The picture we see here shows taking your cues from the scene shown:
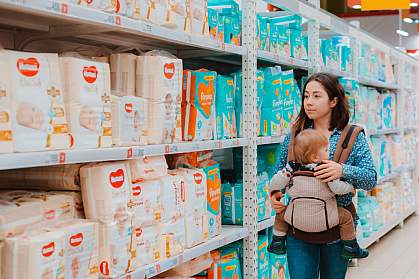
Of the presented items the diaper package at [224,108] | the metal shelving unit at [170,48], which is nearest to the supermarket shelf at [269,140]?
the metal shelving unit at [170,48]

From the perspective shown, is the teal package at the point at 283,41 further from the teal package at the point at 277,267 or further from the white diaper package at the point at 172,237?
the white diaper package at the point at 172,237

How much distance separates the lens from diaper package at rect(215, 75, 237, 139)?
3.40 metres

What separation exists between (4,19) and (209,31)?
1143 mm

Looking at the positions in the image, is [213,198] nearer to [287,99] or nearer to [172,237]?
[172,237]

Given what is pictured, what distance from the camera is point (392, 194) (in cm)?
706

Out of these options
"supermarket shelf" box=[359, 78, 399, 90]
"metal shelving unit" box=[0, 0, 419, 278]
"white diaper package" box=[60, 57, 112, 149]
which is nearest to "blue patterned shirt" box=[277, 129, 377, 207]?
"metal shelving unit" box=[0, 0, 419, 278]

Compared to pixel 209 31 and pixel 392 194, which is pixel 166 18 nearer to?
pixel 209 31

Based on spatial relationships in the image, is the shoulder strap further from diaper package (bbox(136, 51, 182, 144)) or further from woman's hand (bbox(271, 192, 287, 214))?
diaper package (bbox(136, 51, 182, 144))

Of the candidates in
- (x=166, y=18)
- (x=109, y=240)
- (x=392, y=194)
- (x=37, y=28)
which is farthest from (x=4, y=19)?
(x=392, y=194)

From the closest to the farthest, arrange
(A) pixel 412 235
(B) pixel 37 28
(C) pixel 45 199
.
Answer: (C) pixel 45 199, (B) pixel 37 28, (A) pixel 412 235

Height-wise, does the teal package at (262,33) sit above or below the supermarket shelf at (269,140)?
above

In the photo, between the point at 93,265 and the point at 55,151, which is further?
the point at 93,265

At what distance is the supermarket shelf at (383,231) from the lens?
229 inches

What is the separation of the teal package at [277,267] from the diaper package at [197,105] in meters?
1.14
